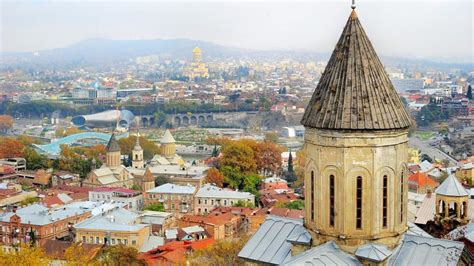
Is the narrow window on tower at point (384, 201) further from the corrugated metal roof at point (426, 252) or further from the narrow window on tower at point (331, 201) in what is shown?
the narrow window on tower at point (331, 201)

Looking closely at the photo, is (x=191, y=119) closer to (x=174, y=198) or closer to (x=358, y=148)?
(x=174, y=198)

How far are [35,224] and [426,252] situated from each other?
17966 millimetres

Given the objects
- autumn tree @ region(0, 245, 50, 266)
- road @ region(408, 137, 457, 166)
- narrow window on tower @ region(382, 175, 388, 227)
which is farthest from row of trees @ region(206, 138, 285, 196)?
narrow window on tower @ region(382, 175, 388, 227)

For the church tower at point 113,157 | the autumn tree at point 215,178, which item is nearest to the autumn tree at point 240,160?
the autumn tree at point 215,178

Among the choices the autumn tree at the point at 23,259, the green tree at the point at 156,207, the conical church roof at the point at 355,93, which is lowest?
the green tree at the point at 156,207

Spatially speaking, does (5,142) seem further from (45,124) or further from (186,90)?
(186,90)

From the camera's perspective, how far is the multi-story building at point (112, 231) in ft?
70.9

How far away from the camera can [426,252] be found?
29.2ft

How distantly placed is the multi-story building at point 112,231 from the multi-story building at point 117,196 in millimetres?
6782

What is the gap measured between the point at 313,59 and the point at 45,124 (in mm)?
97970

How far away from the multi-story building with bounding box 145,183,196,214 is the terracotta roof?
10795mm

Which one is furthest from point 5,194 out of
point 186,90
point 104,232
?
point 186,90

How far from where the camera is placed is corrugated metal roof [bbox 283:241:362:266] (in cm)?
872

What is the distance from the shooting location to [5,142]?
45.9 metres
